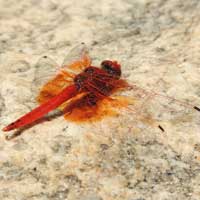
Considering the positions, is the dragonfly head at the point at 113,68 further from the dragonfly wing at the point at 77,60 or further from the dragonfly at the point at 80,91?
the dragonfly wing at the point at 77,60

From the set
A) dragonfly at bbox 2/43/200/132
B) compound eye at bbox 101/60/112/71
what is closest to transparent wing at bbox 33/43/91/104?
dragonfly at bbox 2/43/200/132

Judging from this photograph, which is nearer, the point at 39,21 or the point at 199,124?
the point at 199,124

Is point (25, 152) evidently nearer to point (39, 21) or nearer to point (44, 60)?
point (44, 60)

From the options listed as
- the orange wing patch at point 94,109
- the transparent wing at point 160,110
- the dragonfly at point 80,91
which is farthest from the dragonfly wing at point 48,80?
the transparent wing at point 160,110

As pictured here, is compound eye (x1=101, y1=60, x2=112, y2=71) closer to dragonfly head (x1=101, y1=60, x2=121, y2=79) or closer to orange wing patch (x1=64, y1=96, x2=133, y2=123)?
dragonfly head (x1=101, y1=60, x2=121, y2=79)

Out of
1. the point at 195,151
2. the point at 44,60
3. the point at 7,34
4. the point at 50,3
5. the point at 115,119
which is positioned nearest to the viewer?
the point at 195,151

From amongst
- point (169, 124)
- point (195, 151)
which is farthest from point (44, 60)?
→ point (195, 151)
